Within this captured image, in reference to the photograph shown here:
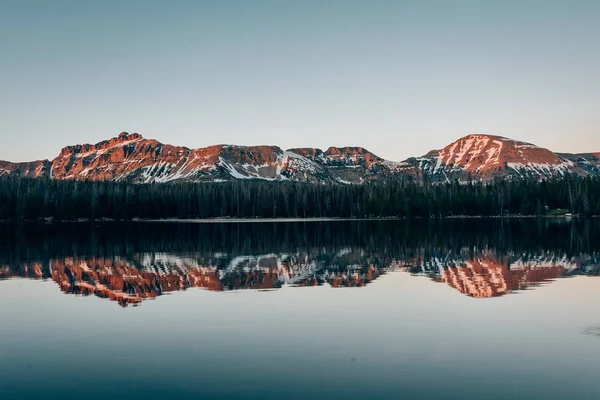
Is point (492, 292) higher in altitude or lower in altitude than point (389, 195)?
lower

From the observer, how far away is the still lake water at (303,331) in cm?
1557

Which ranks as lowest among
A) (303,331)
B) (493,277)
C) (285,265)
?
(303,331)

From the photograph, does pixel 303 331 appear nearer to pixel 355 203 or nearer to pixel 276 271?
pixel 276 271

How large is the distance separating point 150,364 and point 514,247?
49.6m

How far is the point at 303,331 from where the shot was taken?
73.2ft

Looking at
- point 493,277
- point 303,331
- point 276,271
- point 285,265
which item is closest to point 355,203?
point 285,265

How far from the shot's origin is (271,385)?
15516mm

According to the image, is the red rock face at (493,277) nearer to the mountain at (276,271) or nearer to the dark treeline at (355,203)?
the mountain at (276,271)

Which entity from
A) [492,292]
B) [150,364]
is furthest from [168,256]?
[150,364]

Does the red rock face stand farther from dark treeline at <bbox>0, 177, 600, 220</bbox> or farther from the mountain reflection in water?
dark treeline at <bbox>0, 177, 600, 220</bbox>

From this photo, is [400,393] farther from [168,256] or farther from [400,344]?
[168,256]

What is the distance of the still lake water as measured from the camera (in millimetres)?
15570

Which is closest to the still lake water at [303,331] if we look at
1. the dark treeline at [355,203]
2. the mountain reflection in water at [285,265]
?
the mountain reflection in water at [285,265]

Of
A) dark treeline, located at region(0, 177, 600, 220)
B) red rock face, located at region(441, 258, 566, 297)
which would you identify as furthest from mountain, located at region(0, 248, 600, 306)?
dark treeline, located at region(0, 177, 600, 220)
